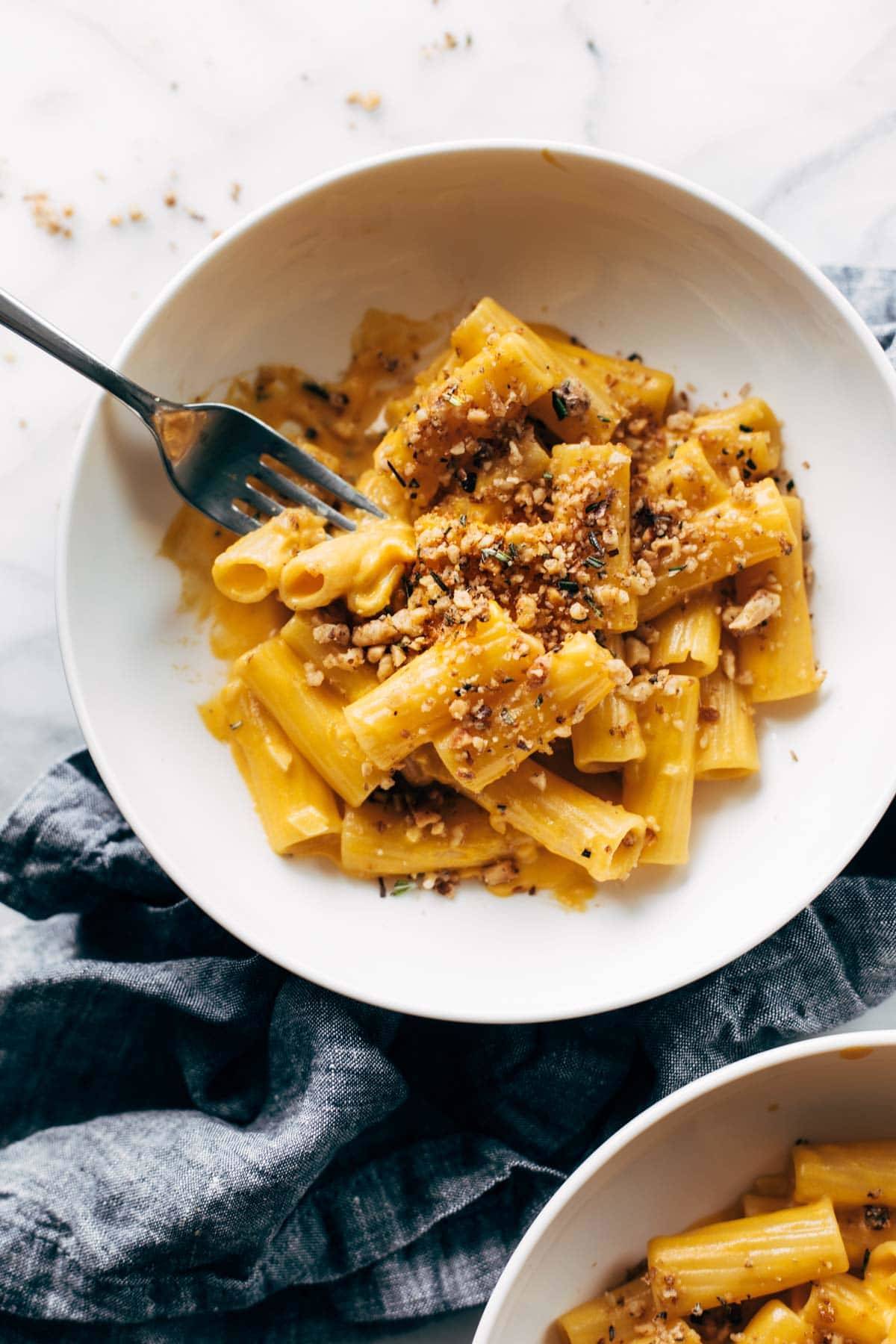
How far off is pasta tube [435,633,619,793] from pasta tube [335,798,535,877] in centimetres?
18

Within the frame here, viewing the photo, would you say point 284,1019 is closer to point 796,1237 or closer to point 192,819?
point 192,819

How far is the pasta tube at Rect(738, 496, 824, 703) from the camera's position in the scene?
1854mm

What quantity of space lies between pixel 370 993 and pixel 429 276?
118 centimetres

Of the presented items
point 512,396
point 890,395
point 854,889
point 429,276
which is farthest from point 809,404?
point 854,889

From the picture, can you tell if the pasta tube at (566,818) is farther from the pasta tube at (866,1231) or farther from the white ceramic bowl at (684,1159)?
the pasta tube at (866,1231)

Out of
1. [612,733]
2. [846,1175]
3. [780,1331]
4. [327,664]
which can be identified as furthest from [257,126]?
[780,1331]

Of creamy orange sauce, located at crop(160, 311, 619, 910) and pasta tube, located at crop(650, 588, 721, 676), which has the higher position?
creamy orange sauce, located at crop(160, 311, 619, 910)

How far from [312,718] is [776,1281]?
3.51 feet

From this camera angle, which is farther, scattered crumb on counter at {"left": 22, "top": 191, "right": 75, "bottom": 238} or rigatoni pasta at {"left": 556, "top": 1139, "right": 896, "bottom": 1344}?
scattered crumb on counter at {"left": 22, "top": 191, "right": 75, "bottom": 238}

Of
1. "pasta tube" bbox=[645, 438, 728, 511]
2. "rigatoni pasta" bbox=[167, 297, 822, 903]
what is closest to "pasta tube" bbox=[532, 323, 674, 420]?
"rigatoni pasta" bbox=[167, 297, 822, 903]

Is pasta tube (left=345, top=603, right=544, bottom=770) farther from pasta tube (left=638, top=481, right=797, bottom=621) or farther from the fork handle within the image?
the fork handle

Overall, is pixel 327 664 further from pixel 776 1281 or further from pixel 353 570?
pixel 776 1281

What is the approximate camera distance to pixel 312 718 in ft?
5.89

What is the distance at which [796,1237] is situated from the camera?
1690 millimetres
